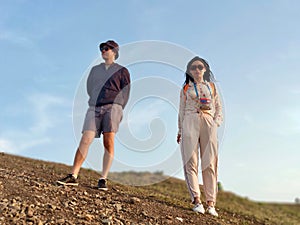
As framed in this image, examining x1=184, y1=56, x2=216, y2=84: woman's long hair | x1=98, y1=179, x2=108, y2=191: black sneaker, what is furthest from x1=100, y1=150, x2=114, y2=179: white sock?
x1=184, y1=56, x2=216, y2=84: woman's long hair

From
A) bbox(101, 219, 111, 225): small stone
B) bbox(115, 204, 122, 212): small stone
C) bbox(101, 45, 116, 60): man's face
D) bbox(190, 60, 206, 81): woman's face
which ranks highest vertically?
bbox(101, 45, 116, 60): man's face

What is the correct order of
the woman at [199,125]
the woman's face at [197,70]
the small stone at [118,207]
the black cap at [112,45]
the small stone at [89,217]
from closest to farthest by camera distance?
the small stone at [89,217], the small stone at [118,207], the woman at [199,125], the woman's face at [197,70], the black cap at [112,45]

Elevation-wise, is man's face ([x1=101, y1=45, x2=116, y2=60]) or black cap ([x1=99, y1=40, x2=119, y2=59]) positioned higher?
black cap ([x1=99, y1=40, x2=119, y2=59])

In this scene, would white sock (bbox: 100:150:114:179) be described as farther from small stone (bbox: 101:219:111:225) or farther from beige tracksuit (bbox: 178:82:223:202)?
small stone (bbox: 101:219:111:225)

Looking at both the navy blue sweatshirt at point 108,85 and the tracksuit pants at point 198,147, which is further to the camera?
the navy blue sweatshirt at point 108,85

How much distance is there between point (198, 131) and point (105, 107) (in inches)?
71.0

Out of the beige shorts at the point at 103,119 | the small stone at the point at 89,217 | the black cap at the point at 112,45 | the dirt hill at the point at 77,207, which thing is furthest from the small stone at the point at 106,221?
the black cap at the point at 112,45

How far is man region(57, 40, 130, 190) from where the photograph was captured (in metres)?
8.21

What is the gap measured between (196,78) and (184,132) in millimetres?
991

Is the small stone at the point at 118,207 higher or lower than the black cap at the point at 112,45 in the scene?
lower

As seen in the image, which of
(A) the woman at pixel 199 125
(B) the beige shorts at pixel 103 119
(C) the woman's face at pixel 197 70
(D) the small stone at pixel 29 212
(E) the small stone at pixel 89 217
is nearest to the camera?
(D) the small stone at pixel 29 212

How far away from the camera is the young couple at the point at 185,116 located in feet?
25.4

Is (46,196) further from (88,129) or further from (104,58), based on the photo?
(104,58)

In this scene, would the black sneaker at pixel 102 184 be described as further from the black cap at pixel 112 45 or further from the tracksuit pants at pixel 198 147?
the black cap at pixel 112 45
